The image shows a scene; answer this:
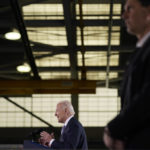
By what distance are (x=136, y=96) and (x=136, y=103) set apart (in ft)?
0.15

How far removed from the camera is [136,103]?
2047mm

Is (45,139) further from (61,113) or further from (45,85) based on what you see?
(45,85)

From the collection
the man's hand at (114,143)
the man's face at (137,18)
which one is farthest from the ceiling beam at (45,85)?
the man's hand at (114,143)

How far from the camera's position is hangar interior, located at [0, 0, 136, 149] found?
17469mm

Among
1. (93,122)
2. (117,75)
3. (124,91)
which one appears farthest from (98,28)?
(124,91)

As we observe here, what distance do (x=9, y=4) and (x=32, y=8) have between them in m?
1.09

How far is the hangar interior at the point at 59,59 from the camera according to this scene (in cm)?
1747

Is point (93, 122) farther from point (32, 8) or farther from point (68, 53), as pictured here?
point (32, 8)

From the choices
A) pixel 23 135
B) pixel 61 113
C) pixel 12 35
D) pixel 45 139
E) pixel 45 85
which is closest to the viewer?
pixel 45 139

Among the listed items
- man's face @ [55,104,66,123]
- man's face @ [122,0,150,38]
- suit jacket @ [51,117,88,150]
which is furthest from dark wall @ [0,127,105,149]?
man's face @ [122,0,150,38]

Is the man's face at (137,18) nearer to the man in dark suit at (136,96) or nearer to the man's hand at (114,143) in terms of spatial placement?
the man in dark suit at (136,96)

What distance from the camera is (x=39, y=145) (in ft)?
17.8

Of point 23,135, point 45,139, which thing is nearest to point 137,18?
point 45,139

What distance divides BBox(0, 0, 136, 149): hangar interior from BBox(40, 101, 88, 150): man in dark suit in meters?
9.30
